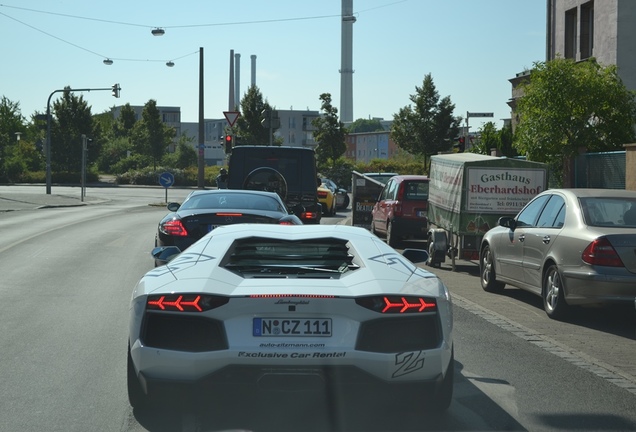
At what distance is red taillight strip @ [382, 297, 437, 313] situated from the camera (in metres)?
5.50

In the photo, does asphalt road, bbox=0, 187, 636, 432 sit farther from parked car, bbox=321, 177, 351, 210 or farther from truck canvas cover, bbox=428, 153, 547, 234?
parked car, bbox=321, 177, 351, 210

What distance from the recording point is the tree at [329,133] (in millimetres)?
88188

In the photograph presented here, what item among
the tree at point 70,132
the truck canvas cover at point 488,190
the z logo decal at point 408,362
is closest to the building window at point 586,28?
the truck canvas cover at point 488,190

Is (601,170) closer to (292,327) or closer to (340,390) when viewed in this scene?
(340,390)

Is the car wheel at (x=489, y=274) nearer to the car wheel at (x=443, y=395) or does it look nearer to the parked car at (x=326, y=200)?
the car wheel at (x=443, y=395)

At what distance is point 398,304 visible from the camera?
18.1 feet

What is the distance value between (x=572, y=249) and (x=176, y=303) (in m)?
6.16

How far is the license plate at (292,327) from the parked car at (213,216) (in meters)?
6.37

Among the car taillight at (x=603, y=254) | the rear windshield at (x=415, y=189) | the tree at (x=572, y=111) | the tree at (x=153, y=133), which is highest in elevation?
the tree at (x=153, y=133)

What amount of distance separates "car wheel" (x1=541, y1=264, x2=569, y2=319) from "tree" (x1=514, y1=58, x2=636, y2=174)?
1239 cm

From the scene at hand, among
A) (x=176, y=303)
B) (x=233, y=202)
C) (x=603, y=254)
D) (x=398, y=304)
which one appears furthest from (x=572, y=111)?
(x=176, y=303)

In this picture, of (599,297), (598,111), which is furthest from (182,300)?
Answer: (598,111)

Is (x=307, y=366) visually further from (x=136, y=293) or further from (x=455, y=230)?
(x=455, y=230)

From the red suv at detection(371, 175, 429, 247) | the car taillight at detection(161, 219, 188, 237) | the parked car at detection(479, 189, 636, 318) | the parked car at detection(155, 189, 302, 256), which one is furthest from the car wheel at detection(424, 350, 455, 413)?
the red suv at detection(371, 175, 429, 247)
